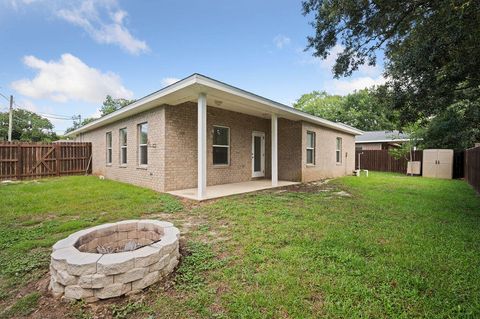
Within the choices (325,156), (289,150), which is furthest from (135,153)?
(325,156)

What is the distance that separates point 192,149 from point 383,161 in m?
14.6

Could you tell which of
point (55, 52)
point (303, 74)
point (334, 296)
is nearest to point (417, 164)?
point (303, 74)

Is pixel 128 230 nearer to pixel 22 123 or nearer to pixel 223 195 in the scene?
pixel 223 195

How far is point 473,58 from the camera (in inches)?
158

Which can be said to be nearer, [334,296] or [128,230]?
[334,296]

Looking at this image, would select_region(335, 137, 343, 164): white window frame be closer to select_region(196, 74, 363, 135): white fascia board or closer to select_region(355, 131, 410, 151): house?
select_region(196, 74, 363, 135): white fascia board

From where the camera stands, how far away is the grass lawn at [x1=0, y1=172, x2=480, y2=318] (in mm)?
1963

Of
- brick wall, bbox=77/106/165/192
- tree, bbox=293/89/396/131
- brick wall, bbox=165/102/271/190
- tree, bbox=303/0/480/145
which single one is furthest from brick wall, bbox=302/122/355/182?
tree, bbox=293/89/396/131

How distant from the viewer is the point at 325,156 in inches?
463

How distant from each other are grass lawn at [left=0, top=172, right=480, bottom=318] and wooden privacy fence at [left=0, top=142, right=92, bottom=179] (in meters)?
7.56

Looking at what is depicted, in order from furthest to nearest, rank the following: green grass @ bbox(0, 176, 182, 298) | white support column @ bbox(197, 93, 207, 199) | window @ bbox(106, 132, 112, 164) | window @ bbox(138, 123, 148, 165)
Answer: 1. window @ bbox(106, 132, 112, 164)
2. window @ bbox(138, 123, 148, 165)
3. white support column @ bbox(197, 93, 207, 199)
4. green grass @ bbox(0, 176, 182, 298)

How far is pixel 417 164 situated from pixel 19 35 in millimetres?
22082

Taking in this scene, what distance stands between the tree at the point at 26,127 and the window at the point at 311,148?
3185 centimetres

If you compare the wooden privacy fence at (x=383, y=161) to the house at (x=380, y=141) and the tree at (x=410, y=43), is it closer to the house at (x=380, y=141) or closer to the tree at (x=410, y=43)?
the house at (x=380, y=141)
